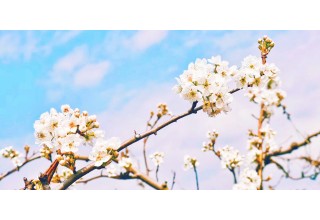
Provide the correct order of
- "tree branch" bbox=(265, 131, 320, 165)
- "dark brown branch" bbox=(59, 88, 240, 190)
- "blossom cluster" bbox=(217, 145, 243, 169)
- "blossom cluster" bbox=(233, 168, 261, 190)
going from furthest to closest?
"blossom cluster" bbox=(217, 145, 243, 169) → "blossom cluster" bbox=(233, 168, 261, 190) → "tree branch" bbox=(265, 131, 320, 165) → "dark brown branch" bbox=(59, 88, 240, 190)

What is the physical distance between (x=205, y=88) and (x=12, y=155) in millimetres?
1010

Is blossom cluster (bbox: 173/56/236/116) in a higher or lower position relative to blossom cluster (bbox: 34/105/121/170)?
higher

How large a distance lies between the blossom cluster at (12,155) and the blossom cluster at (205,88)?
852 millimetres

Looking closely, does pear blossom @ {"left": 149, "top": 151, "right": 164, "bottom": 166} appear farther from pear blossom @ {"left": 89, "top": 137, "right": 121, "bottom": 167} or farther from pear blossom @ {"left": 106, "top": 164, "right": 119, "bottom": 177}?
pear blossom @ {"left": 89, "top": 137, "right": 121, "bottom": 167}

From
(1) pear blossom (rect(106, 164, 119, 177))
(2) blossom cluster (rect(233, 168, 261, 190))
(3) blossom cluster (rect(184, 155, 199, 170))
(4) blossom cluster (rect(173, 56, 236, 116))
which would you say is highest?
(4) blossom cluster (rect(173, 56, 236, 116))

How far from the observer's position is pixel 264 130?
4.18 feet

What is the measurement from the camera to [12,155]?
1594mm

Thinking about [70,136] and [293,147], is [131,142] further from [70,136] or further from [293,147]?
[293,147]

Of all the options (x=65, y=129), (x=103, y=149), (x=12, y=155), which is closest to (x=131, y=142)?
(x=103, y=149)

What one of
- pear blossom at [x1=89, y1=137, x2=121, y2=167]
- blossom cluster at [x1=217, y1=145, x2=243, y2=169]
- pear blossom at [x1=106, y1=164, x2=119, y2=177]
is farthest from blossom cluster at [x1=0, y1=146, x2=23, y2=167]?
blossom cluster at [x1=217, y1=145, x2=243, y2=169]

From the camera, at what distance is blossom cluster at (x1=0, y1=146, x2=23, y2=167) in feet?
5.00

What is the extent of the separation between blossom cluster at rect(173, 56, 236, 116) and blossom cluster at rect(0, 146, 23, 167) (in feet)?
2.79
